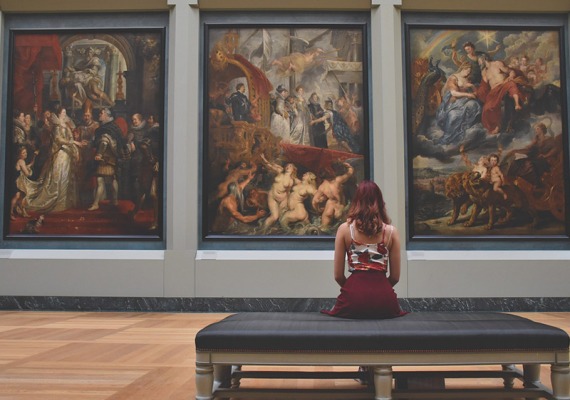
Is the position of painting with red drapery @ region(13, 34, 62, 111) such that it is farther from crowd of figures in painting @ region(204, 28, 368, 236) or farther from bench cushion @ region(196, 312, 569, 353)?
bench cushion @ region(196, 312, 569, 353)

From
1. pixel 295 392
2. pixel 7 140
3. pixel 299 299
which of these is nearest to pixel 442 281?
pixel 299 299

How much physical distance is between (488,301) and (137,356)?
7276 mm

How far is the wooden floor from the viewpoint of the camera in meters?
5.01

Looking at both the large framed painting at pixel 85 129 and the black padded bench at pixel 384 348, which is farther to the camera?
the large framed painting at pixel 85 129

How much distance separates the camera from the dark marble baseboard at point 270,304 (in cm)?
1113

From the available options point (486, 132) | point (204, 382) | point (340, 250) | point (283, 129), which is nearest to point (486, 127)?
point (486, 132)

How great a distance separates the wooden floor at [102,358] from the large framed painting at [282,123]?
2.64 metres

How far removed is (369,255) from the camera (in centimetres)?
462

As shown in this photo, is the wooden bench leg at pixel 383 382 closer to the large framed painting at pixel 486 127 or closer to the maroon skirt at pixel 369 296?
the maroon skirt at pixel 369 296

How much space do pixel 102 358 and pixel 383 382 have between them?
145 inches

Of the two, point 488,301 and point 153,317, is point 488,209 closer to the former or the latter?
point 488,301

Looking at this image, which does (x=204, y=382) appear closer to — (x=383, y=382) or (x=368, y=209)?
(x=383, y=382)

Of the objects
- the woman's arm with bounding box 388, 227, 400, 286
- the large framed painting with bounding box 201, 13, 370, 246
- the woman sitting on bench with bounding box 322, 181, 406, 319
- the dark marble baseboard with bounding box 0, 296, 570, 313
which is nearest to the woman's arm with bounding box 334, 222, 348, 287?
the woman sitting on bench with bounding box 322, 181, 406, 319

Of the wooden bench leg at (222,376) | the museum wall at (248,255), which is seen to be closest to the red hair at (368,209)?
the wooden bench leg at (222,376)
